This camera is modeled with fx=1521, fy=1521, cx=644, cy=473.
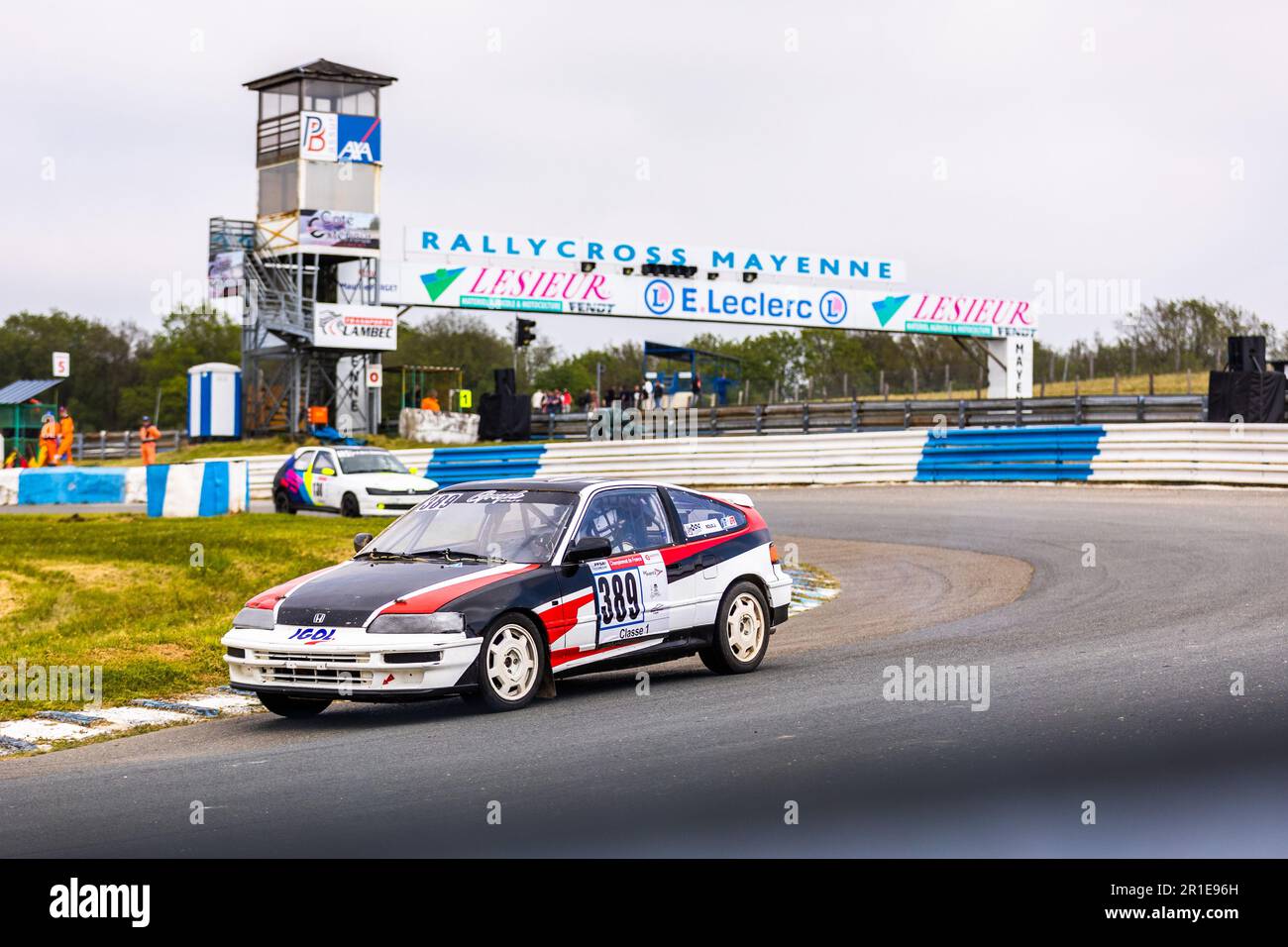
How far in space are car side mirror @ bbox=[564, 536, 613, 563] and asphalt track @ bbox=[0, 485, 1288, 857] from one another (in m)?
0.85

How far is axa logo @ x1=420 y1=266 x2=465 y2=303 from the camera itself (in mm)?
45281

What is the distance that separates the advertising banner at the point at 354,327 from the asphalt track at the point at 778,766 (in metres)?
37.8

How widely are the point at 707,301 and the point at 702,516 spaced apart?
3900 centimetres

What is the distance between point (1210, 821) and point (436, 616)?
415cm

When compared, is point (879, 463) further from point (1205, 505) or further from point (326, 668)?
point (326, 668)

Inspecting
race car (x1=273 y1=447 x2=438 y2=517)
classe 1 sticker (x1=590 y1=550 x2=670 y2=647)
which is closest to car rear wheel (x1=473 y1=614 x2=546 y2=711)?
classe 1 sticker (x1=590 y1=550 x2=670 y2=647)

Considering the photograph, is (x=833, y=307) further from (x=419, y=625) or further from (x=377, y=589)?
(x=419, y=625)

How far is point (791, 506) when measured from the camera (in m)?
26.2

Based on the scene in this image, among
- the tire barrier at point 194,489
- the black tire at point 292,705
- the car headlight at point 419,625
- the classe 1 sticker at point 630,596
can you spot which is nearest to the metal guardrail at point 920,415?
the tire barrier at point 194,489

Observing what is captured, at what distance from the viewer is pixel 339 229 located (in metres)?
48.3

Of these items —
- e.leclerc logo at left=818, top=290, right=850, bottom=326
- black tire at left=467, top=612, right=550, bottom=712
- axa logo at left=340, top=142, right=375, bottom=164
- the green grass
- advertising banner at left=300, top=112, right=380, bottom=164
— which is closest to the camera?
black tire at left=467, top=612, right=550, bottom=712

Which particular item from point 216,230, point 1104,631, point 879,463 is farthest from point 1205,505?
point 216,230

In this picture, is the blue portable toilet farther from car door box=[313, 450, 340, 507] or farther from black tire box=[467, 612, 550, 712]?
black tire box=[467, 612, 550, 712]

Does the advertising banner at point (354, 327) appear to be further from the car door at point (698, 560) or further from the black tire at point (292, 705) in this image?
the black tire at point (292, 705)
